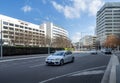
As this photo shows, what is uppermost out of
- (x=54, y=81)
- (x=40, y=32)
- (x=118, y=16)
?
(x=118, y=16)

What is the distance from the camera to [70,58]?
25.9 m

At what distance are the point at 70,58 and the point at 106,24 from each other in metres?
138

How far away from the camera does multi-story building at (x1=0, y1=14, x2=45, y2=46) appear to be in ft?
332

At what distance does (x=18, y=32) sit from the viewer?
117 metres

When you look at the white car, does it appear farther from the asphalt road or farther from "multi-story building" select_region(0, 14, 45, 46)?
"multi-story building" select_region(0, 14, 45, 46)

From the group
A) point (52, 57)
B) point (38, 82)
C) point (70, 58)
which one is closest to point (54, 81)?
point (38, 82)

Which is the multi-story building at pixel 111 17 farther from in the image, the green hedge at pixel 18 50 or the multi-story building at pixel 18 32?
the green hedge at pixel 18 50

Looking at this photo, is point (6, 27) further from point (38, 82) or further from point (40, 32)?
point (38, 82)

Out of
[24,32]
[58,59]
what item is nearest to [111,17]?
[24,32]

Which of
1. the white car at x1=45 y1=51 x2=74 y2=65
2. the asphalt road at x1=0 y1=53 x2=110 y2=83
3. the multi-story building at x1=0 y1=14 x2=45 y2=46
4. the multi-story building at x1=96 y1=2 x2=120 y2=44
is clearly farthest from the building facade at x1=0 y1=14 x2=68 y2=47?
the asphalt road at x1=0 y1=53 x2=110 y2=83

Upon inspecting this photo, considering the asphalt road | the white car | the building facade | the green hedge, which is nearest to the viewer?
the asphalt road

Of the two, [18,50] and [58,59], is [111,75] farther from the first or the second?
[18,50]

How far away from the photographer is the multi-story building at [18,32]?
332 feet

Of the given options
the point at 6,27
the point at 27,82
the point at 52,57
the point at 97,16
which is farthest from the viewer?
the point at 97,16
